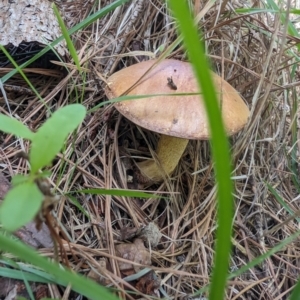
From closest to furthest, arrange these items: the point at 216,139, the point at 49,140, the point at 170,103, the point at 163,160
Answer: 1. the point at 216,139
2. the point at 49,140
3. the point at 170,103
4. the point at 163,160

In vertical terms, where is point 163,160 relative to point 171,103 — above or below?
below

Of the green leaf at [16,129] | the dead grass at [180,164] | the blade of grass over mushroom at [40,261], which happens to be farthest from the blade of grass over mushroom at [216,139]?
the dead grass at [180,164]

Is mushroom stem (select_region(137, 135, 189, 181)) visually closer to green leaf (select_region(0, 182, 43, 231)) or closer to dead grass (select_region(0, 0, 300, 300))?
dead grass (select_region(0, 0, 300, 300))

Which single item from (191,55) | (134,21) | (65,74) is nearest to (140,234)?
(65,74)

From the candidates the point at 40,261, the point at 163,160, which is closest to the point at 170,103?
the point at 163,160

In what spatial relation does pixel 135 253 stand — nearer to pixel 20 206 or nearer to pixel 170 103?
pixel 170 103

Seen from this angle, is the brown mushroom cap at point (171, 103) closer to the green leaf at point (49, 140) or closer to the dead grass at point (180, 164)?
the dead grass at point (180, 164)
